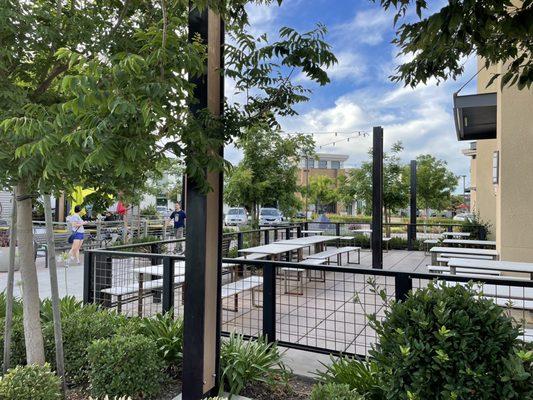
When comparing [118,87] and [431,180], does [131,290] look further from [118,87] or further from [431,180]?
[431,180]

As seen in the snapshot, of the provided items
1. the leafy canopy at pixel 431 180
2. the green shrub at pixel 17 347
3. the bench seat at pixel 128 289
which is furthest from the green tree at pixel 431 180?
the green shrub at pixel 17 347

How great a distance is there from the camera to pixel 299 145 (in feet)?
43.5

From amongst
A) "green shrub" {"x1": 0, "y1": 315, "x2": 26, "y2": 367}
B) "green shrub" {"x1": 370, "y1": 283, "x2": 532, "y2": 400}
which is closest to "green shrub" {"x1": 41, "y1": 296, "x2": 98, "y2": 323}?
"green shrub" {"x1": 0, "y1": 315, "x2": 26, "y2": 367}

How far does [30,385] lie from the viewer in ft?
8.14

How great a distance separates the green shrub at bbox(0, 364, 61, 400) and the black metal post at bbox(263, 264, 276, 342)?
1765mm

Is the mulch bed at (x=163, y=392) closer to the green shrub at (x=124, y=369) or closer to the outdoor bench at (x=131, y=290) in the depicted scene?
the green shrub at (x=124, y=369)

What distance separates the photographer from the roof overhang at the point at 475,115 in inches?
273

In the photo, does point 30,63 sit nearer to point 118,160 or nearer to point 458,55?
point 118,160

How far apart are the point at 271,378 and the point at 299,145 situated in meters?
10.8

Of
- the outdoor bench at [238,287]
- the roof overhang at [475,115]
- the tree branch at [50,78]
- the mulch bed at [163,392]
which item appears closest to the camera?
the tree branch at [50,78]

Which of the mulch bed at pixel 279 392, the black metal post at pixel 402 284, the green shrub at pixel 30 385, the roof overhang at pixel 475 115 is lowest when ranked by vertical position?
the mulch bed at pixel 279 392

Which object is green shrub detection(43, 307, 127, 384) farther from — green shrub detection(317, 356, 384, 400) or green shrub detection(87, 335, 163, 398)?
green shrub detection(317, 356, 384, 400)

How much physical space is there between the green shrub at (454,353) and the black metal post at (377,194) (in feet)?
20.4

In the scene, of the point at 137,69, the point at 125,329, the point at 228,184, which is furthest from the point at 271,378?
the point at 228,184
